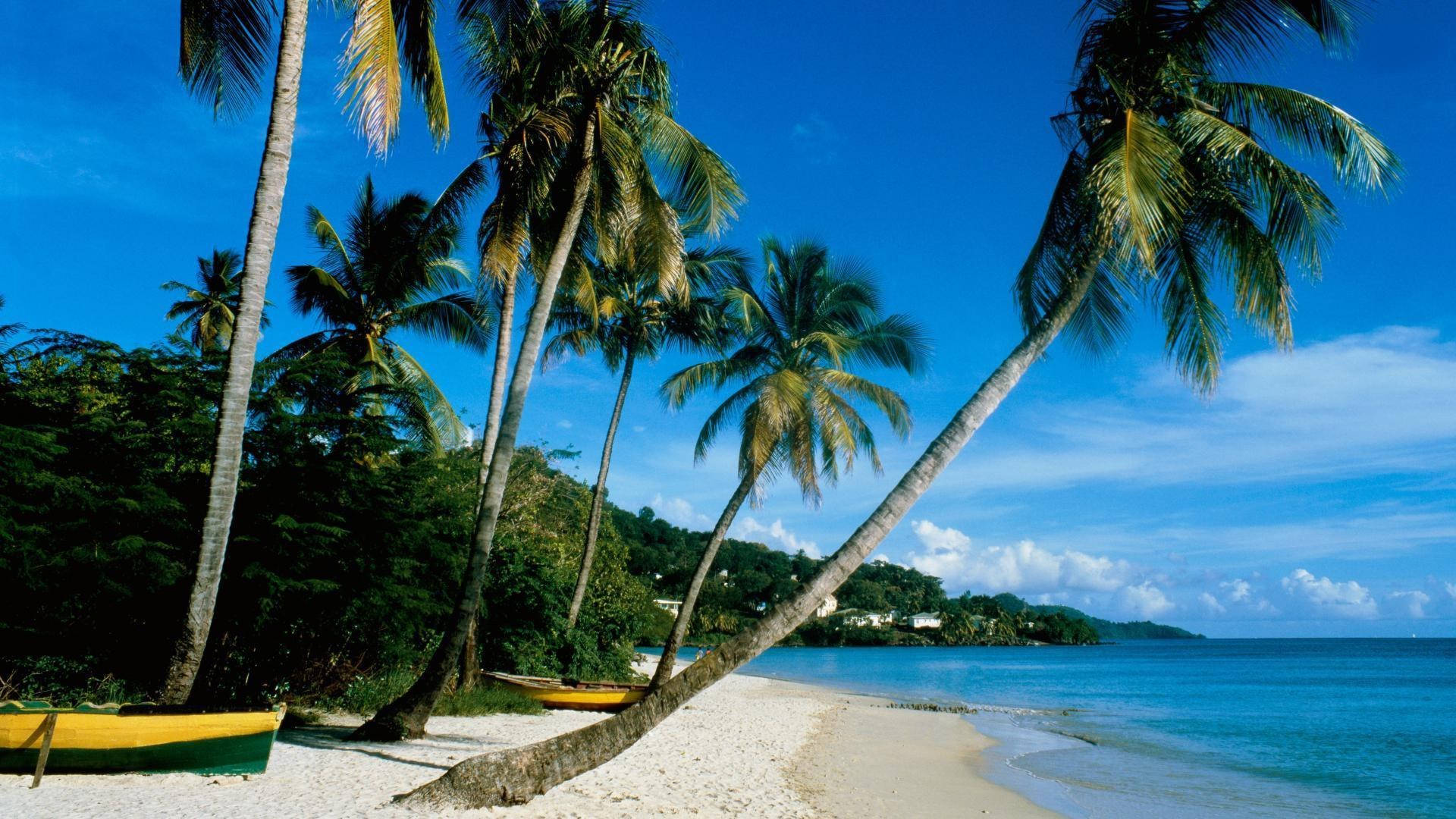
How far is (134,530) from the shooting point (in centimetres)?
893

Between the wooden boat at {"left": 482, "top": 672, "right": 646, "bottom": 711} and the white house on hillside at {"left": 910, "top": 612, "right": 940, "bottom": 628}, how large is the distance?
91.1 meters

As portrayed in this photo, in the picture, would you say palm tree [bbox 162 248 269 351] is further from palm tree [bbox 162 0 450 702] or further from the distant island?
the distant island

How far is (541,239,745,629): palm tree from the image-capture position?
18484 mm

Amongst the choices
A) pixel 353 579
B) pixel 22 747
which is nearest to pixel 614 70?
pixel 353 579

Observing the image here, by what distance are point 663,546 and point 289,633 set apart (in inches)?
2846

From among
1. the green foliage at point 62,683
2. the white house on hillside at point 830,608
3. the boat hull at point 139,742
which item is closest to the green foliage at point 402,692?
the green foliage at point 62,683

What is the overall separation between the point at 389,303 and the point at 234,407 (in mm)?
9542

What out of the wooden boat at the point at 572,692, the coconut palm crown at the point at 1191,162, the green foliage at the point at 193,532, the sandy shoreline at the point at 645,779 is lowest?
the sandy shoreline at the point at 645,779

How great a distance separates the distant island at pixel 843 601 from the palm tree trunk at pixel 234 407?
51.7 m

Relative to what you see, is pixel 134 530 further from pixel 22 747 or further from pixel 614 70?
pixel 614 70

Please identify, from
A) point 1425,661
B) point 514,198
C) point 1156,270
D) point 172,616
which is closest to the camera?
point 1156,270

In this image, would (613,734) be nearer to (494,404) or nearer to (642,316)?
(494,404)

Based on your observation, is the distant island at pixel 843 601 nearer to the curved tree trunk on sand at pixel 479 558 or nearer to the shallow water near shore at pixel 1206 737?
the shallow water near shore at pixel 1206 737

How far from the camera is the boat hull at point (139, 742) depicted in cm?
662
